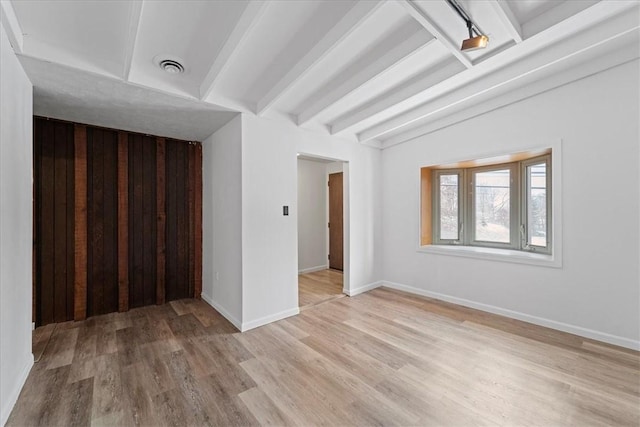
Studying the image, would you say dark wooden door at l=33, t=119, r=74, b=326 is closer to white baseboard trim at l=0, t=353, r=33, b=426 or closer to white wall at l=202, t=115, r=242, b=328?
white baseboard trim at l=0, t=353, r=33, b=426

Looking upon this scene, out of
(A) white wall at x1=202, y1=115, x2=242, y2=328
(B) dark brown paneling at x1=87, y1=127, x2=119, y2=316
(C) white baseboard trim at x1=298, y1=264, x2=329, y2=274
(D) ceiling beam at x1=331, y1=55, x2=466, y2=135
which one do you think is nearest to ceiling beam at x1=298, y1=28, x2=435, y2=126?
(D) ceiling beam at x1=331, y1=55, x2=466, y2=135

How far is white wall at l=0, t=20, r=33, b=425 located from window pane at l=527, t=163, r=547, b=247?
497cm

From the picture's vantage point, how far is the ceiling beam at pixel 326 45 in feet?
5.43

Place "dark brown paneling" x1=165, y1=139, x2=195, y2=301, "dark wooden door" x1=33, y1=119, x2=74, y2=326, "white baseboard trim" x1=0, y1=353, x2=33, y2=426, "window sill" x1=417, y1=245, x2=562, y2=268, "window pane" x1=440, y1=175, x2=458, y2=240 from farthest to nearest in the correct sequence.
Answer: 1. "window pane" x1=440, y1=175, x2=458, y2=240
2. "dark brown paneling" x1=165, y1=139, x2=195, y2=301
3. "dark wooden door" x1=33, y1=119, x2=74, y2=326
4. "window sill" x1=417, y1=245, x2=562, y2=268
5. "white baseboard trim" x1=0, y1=353, x2=33, y2=426

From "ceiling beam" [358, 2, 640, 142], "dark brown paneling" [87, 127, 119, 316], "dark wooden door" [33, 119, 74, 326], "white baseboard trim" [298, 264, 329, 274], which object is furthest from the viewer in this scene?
"white baseboard trim" [298, 264, 329, 274]

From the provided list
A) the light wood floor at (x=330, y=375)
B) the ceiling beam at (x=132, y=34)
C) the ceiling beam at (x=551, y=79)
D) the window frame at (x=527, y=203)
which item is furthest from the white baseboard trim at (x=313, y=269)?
the ceiling beam at (x=132, y=34)

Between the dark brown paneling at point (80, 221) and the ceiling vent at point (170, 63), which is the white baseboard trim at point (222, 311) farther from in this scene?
the ceiling vent at point (170, 63)

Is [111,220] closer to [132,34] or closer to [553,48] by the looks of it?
[132,34]

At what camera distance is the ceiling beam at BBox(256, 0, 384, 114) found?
5.43 feet

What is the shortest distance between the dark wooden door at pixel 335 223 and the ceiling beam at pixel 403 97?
7.12 feet

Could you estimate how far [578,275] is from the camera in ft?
8.90

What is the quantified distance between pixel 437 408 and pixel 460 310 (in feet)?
6.46

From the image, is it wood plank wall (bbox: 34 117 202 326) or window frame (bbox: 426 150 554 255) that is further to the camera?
window frame (bbox: 426 150 554 255)

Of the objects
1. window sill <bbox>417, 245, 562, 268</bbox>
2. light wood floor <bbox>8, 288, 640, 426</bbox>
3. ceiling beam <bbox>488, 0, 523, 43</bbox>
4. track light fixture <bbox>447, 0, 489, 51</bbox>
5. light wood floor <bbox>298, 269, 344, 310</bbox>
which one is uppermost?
ceiling beam <bbox>488, 0, 523, 43</bbox>
